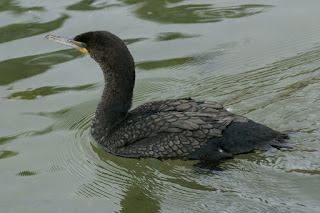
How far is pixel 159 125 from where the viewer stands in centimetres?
672

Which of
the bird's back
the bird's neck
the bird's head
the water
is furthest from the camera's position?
the bird's neck

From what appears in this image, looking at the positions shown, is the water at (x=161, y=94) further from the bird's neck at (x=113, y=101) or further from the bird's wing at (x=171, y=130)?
the bird's neck at (x=113, y=101)

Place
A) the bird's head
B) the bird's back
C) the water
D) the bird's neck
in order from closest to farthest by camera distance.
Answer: the water
the bird's back
the bird's head
the bird's neck

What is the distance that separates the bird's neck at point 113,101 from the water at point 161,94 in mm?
312

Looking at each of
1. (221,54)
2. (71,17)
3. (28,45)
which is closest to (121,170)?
(221,54)

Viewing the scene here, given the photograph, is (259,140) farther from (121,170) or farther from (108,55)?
(108,55)

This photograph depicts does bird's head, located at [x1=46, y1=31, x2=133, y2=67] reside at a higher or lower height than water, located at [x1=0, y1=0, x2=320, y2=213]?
higher

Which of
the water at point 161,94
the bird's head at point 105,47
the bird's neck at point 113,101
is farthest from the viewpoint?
the bird's neck at point 113,101

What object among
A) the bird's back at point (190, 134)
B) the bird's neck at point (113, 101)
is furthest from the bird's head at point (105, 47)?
the bird's back at point (190, 134)

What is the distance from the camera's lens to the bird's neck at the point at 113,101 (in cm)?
712

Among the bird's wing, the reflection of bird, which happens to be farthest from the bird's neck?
the bird's wing

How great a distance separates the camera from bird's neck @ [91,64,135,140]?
712cm

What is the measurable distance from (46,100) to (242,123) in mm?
3121

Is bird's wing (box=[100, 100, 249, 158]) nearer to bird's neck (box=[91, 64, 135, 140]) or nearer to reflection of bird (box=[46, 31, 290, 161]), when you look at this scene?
reflection of bird (box=[46, 31, 290, 161])
